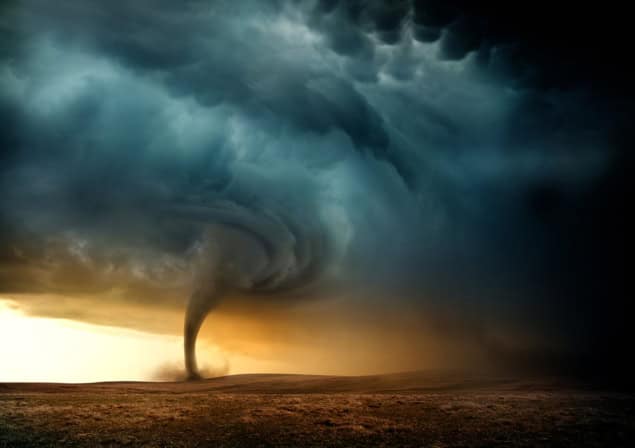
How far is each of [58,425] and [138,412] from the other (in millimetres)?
4787

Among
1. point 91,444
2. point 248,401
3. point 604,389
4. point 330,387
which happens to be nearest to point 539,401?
point 604,389

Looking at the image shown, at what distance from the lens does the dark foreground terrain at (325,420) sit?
71.9 feet

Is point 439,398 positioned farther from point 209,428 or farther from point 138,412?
point 138,412

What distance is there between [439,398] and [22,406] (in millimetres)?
29689

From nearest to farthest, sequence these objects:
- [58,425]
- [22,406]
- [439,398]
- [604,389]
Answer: [58,425], [22,406], [439,398], [604,389]

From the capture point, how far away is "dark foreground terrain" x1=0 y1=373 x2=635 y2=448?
2192cm

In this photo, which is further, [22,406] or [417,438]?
[22,406]

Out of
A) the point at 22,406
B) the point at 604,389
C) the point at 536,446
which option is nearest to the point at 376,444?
the point at 536,446

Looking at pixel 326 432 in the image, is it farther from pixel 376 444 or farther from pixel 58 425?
pixel 58 425

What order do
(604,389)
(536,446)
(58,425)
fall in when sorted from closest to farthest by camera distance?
(536,446) < (58,425) < (604,389)

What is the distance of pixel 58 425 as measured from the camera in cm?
2536

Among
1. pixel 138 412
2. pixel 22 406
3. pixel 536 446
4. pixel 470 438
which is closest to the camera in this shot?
pixel 536 446

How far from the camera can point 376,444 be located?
829 inches

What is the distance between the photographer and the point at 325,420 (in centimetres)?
2584
